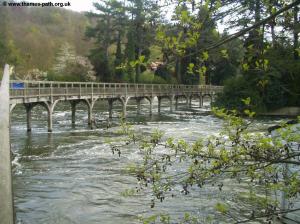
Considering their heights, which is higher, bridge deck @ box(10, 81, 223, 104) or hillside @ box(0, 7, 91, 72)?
hillside @ box(0, 7, 91, 72)

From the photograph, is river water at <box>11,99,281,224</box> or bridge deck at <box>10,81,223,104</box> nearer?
river water at <box>11,99,281,224</box>

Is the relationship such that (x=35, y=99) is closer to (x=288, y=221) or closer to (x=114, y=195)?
(x=114, y=195)

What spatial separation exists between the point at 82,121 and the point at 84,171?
716 inches

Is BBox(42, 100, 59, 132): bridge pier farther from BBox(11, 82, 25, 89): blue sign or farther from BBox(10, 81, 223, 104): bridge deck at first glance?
BBox(11, 82, 25, 89): blue sign

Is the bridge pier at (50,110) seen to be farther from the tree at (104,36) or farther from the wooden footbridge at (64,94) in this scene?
the tree at (104,36)

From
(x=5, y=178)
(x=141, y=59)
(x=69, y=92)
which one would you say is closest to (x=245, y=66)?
(x=141, y=59)

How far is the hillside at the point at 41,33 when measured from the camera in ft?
216

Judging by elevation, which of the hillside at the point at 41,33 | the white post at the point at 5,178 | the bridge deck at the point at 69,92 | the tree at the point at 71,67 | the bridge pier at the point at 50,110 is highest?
the hillside at the point at 41,33

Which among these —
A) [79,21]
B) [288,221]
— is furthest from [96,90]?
[79,21]

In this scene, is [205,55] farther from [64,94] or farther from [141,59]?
[64,94]

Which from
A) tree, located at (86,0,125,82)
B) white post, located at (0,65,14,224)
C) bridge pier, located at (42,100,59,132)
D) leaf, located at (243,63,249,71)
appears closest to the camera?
white post, located at (0,65,14,224)

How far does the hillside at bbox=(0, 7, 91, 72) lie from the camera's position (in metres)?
65.8

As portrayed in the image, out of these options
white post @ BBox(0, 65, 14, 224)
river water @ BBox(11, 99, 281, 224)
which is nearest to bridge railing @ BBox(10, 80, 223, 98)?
river water @ BBox(11, 99, 281, 224)

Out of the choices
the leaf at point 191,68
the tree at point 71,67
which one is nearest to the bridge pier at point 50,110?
the leaf at point 191,68
